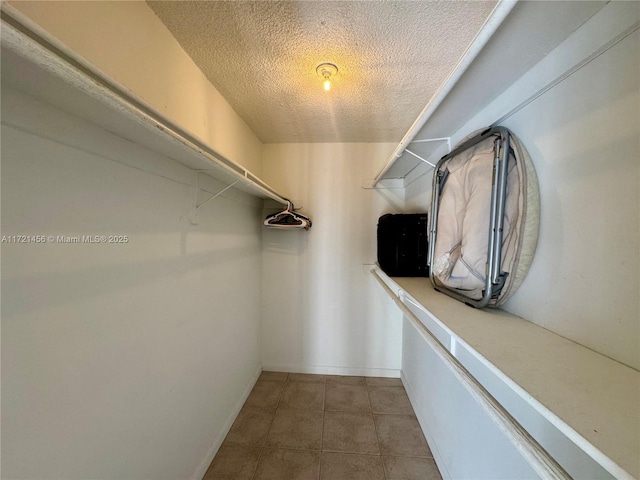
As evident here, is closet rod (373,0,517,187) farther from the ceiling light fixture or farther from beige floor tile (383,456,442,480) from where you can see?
beige floor tile (383,456,442,480)

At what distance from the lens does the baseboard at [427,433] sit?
1.43 metres

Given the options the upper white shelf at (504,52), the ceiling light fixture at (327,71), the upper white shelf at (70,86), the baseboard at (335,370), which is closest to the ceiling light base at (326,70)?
the ceiling light fixture at (327,71)

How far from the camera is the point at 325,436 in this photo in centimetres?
171

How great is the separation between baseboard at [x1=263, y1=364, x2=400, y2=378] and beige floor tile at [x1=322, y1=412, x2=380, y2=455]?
21.3 inches

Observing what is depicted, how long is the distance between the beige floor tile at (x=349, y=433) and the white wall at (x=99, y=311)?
83cm

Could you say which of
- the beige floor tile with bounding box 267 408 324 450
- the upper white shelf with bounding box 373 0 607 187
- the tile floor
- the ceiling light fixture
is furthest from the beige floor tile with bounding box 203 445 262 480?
the ceiling light fixture

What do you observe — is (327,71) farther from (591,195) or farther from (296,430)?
(296,430)

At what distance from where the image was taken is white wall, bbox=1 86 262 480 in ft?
1.98

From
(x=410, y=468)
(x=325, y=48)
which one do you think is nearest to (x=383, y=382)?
(x=410, y=468)

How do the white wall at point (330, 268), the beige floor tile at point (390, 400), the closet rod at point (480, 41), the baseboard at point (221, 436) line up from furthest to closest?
the white wall at point (330, 268) → the beige floor tile at point (390, 400) → the baseboard at point (221, 436) → the closet rod at point (480, 41)

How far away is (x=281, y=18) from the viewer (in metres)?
1.03

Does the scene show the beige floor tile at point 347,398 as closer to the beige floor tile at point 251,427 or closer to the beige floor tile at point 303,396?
the beige floor tile at point 303,396

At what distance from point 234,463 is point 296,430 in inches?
17.8

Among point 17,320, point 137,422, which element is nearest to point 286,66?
point 17,320
